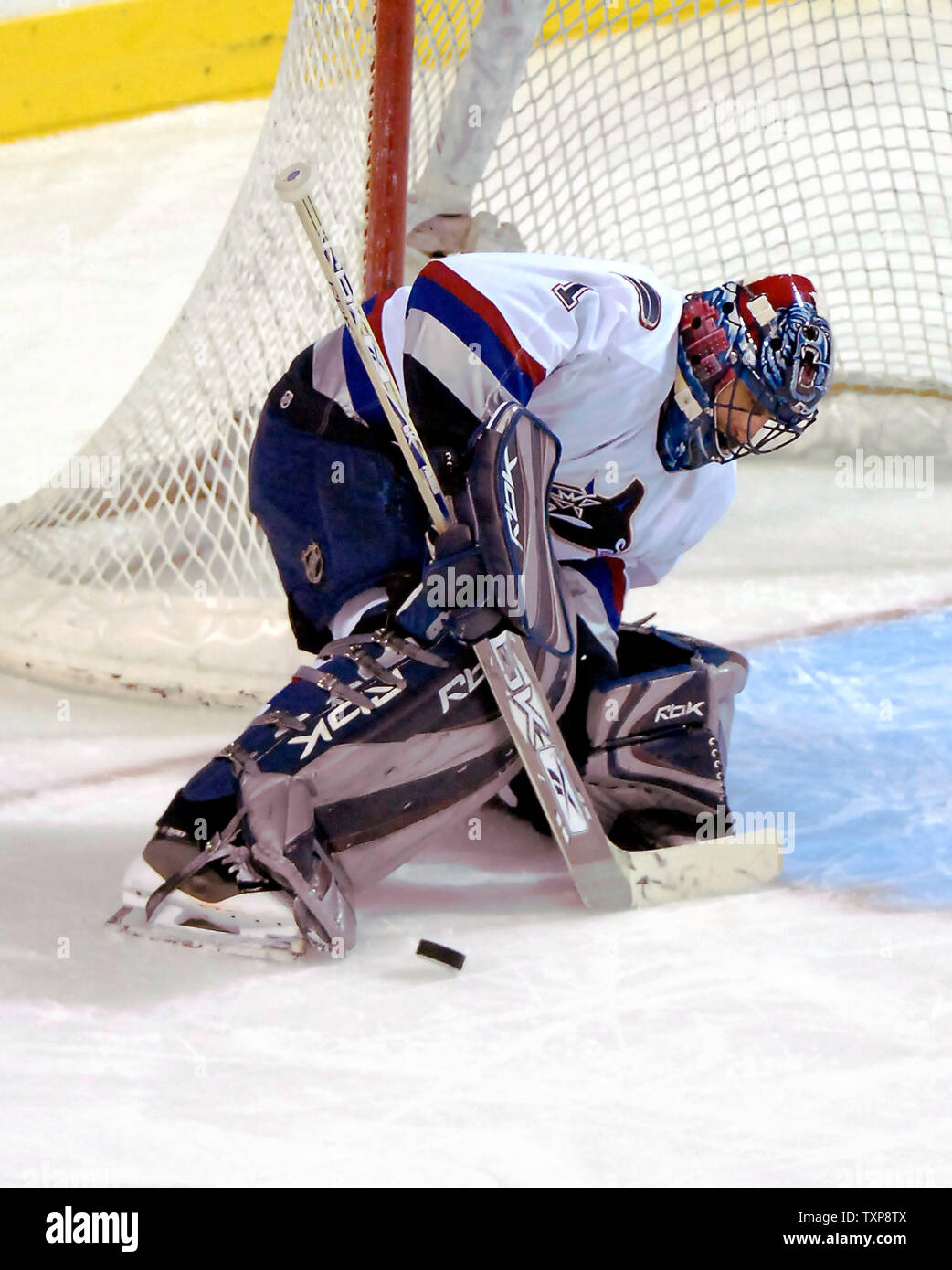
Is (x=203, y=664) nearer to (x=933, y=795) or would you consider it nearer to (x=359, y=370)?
(x=359, y=370)

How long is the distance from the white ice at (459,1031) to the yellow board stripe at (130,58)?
13.6 ft

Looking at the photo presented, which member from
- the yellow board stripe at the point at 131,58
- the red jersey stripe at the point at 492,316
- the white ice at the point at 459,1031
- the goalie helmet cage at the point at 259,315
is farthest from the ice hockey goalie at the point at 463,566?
the yellow board stripe at the point at 131,58

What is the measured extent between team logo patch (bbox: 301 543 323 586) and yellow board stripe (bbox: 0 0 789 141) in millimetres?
4651

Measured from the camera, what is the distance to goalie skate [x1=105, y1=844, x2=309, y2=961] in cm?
190

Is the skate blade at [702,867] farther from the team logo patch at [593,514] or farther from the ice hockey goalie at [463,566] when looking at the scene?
the team logo patch at [593,514]

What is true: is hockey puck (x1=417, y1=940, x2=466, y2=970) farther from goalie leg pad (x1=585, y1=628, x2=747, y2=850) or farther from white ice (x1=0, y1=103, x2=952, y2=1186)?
goalie leg pad (x1=585, y1=628, x2=747, y2=850)

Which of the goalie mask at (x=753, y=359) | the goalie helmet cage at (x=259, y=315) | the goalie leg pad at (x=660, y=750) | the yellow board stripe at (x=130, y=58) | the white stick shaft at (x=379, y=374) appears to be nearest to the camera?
the white stick shaft at (x=379, y=374)

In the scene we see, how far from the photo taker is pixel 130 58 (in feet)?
20.5

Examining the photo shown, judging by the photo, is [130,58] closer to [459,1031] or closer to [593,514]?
[593,514]

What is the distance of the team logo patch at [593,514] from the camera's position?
2.20m

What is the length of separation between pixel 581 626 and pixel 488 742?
29 centimetres

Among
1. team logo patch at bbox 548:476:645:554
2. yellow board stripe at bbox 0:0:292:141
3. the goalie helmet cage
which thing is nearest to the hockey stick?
team logo patch at bbox 548:476:645:554

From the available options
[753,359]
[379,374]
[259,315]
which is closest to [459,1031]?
[379,374]

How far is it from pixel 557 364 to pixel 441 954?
70cm
